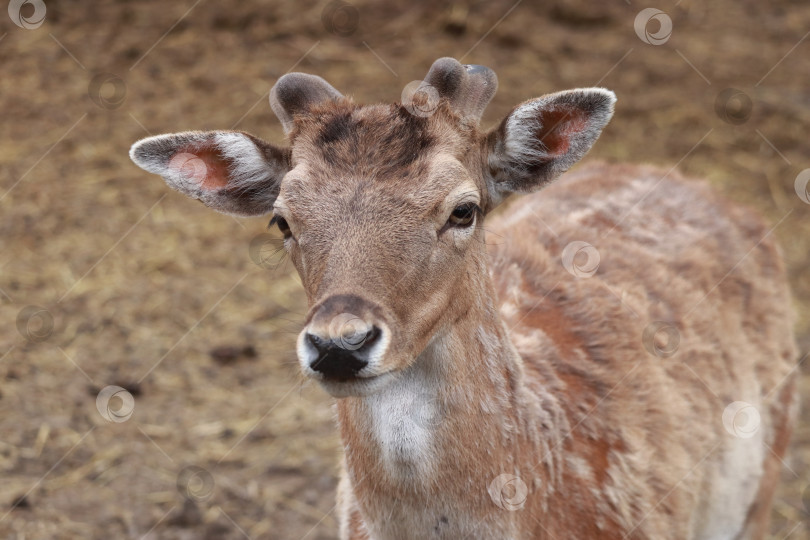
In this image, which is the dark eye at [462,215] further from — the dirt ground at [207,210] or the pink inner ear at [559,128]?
the dirt ground at [207,210]

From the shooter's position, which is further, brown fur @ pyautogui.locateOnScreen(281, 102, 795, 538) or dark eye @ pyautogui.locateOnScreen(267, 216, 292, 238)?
dark eye @ pyautogui.locateOnScreen(267, 216, 292, 238)

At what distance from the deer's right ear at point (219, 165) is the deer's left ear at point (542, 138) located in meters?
0.96

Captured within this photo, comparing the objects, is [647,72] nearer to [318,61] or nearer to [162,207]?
[318,61]

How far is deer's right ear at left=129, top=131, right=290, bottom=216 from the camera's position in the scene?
13.8ft

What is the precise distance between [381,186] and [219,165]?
98 cm

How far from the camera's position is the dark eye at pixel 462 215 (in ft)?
12.5

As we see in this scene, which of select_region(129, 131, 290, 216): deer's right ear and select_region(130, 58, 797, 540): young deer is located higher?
select_region(129, 131, 290, 216): deer's right ear

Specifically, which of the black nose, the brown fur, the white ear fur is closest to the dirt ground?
the brown fur

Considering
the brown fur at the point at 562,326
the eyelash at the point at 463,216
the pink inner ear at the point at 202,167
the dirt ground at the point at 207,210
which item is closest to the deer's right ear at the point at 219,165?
the pink inner ear at the point at 202,167

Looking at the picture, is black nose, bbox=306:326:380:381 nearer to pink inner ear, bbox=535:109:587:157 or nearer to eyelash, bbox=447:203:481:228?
eyelash, bbox=447:203:481:228

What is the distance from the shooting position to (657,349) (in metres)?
5.23

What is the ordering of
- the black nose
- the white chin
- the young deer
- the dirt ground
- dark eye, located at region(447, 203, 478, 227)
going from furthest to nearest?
the dirt ground < dark eye, located at region(447, 203, 478, 227) < the young deer < the white chin < the black nose

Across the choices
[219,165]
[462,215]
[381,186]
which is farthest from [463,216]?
[219,165]

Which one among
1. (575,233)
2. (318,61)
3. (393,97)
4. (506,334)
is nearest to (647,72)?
(393,97)
